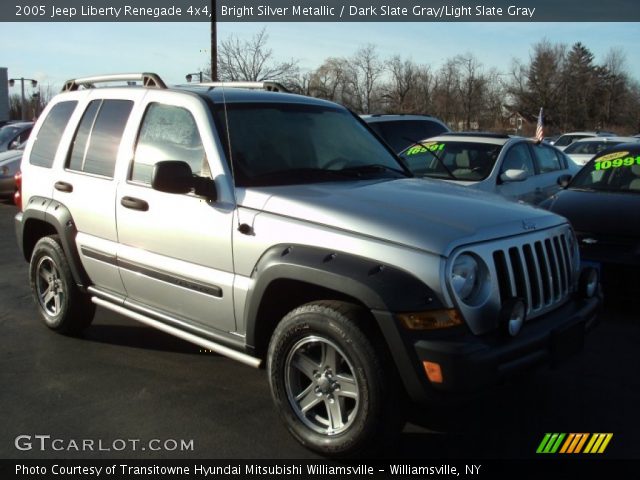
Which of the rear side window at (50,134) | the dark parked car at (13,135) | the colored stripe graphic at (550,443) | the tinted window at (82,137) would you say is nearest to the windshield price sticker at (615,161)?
the colored stripe graphic at (550,443)

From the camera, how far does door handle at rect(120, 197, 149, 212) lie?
4.32 meters

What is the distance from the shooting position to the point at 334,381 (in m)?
3.46

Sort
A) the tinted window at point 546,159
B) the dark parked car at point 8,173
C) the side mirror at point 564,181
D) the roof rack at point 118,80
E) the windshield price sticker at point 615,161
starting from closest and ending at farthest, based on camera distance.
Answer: the roof rack at point 118,80 < the windshield price sticker at point 615,161 < the side mirror at point 564,181 < the tinted window at point 546,159 < the dark parked car at point 8,173

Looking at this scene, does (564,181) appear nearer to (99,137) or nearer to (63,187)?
(99,137)

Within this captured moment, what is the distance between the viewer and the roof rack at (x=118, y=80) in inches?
184

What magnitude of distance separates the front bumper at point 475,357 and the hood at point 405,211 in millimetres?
438

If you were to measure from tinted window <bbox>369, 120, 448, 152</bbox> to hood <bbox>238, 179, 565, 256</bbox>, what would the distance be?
658cm

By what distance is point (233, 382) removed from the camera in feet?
15.0

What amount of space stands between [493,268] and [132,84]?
3208mm

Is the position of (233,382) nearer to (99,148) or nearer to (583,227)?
(99,148)

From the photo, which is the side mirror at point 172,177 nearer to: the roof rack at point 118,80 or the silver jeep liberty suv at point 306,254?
the silver jeep liberty suv at point 306,254

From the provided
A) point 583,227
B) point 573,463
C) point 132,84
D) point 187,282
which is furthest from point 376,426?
point 583,227

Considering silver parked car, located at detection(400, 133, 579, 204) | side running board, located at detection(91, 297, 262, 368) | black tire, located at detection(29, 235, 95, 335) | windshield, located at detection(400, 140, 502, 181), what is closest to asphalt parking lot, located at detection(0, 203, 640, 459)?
black tire, located at detection(29, 235, 95, 335)

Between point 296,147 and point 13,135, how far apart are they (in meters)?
14.3
